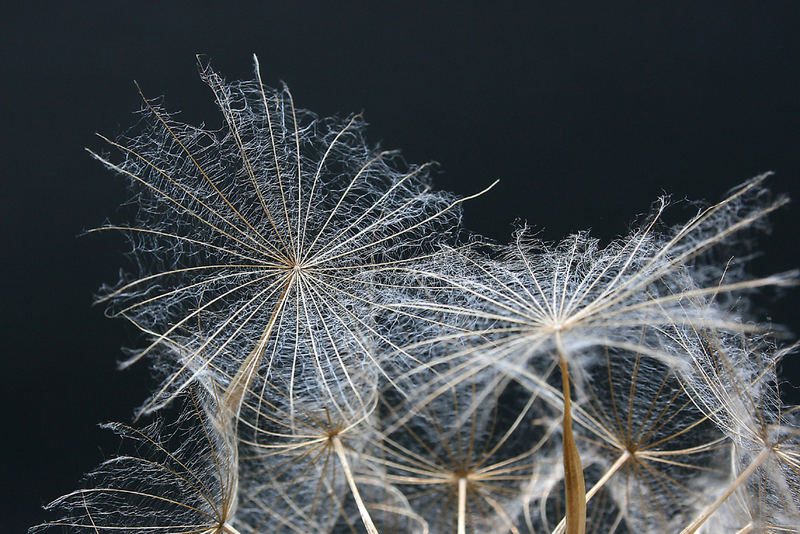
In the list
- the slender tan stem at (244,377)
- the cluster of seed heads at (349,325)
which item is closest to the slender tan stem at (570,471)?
the cluster of seed heads at (349,325)

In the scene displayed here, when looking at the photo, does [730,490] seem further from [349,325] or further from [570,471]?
[349,325]

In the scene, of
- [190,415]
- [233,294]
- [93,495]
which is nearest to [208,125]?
[233,294]

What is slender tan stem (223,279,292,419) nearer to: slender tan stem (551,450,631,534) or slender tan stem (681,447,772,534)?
slender tan stem (551,450,631,534)

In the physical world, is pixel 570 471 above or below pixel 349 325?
below

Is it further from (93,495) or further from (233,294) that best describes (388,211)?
(93,495)

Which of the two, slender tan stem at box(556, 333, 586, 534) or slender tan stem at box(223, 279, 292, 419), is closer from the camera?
slender tan stem at box(556, 333, 586, 534)

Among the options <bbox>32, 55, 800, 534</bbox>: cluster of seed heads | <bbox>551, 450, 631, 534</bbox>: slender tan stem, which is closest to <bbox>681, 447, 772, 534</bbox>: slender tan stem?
<bbox>32, 55, 800, 534</bbox>: cluster of seed heads

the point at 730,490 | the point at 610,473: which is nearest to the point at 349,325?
the point at 610,473
